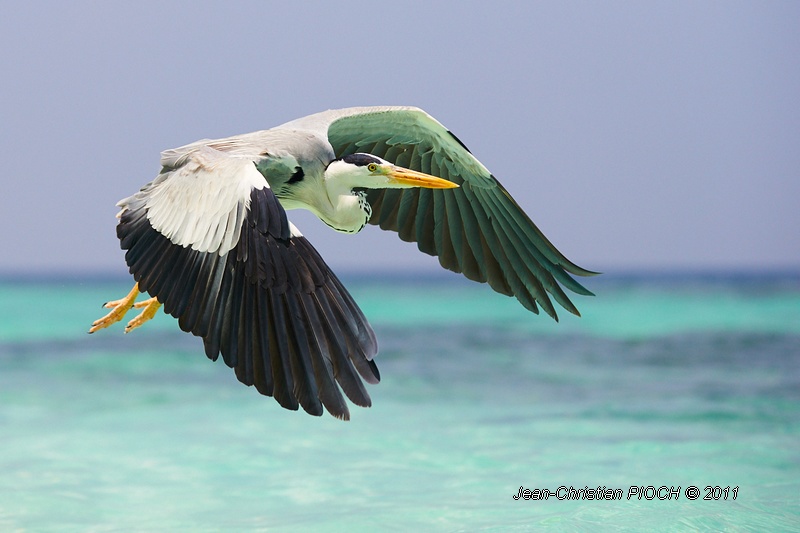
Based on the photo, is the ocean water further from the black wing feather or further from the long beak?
the black wing feather

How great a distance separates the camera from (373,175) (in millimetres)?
5027

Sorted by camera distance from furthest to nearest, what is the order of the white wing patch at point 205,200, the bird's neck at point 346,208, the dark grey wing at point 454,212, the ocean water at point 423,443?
the ocean water at point 423,443 → the dark grey wing at point 454,212 → the bird's neck at point 346,208 → the white wing patch at point 205,200

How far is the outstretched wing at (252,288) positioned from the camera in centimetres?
344

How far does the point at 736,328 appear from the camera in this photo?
23.9m

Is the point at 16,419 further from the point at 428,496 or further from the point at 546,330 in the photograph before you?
the point at 546,330

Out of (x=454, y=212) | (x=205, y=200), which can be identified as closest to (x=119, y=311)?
(x=205, y=200)

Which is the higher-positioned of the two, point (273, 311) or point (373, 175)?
point (373, 175)

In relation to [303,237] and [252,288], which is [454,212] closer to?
[303,237]

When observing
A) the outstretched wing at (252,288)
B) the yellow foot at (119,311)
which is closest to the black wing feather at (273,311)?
the outstretched wing at (252,288)

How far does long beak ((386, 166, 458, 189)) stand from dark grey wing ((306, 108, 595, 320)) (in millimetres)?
964

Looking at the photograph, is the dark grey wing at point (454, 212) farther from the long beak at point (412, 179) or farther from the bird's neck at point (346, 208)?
the long beak at point (412, 179)

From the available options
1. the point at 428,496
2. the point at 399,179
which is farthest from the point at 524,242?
the point at 428,496

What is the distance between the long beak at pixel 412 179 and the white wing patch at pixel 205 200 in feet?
3.15

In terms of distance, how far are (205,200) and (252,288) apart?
0.58 meters
